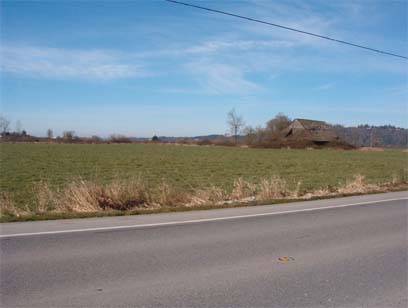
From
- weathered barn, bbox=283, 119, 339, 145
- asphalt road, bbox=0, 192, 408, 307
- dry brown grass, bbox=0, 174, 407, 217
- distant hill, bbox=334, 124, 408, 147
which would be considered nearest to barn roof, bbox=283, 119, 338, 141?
weathered barn, bbox=283, 119, 339, 145

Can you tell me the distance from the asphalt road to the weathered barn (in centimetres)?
9175

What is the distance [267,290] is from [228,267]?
0.87 m

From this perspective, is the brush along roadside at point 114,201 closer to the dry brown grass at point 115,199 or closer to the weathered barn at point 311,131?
the dry brown grass at point 115,199

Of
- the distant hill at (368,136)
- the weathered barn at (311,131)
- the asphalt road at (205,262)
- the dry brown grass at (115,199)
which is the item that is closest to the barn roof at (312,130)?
the weathered barn at (311,131)

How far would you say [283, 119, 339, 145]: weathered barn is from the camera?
97750mm

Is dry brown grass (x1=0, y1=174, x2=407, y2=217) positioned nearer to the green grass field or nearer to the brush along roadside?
the brush along roadside

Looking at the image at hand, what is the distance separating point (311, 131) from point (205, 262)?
104196 mm

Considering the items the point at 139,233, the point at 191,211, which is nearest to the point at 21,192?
the point at 191,211

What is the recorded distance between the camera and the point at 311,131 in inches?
4067

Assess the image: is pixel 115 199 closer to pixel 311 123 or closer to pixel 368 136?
pixel 311 123

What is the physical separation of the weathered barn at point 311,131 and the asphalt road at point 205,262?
9175cm

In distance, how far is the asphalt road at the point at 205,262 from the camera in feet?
12.9

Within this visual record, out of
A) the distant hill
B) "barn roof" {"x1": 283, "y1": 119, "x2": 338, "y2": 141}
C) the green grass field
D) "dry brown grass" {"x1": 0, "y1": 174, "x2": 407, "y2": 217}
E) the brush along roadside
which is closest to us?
the brush along roadside

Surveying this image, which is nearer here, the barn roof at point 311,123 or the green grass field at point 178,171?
the green grass field at point 178,171
